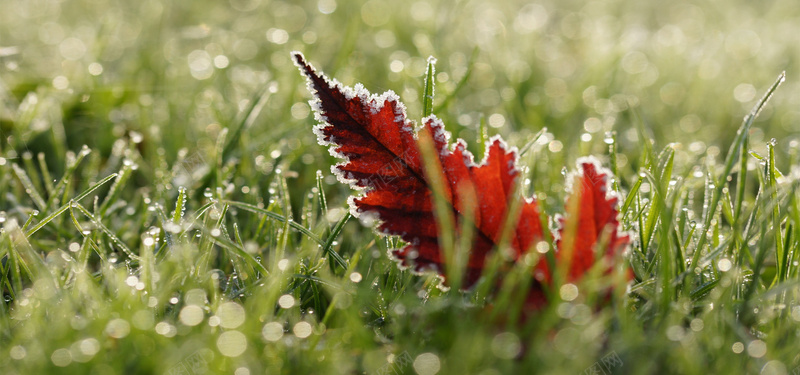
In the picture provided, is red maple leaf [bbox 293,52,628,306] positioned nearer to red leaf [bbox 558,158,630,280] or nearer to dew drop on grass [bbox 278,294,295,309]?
red leaf [bbox 558,158,630,280]

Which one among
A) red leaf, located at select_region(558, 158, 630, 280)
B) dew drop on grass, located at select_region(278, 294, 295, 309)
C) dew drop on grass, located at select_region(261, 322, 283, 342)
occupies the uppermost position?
red leaf, located at select_region(558, 158, 630, 280)

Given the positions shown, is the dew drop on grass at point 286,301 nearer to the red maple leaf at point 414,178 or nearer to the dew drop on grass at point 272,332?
the dew drop on grass at point 272,332

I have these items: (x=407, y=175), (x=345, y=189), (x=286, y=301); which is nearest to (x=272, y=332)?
(x=286, y=301)

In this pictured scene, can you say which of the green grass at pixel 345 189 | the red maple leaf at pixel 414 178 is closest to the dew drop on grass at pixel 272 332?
the green grass at pixel 345 189

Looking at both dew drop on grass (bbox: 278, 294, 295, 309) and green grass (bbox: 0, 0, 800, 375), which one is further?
dew drop on grass (bbox: 278, 294, 295, 309)

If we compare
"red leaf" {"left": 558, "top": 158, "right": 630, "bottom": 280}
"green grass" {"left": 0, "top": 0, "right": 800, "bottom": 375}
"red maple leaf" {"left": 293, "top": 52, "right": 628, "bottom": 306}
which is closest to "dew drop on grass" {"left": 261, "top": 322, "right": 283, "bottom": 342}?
"green grass" {"left": 0, "top": 0, "right": 800, "bottom": 375}
